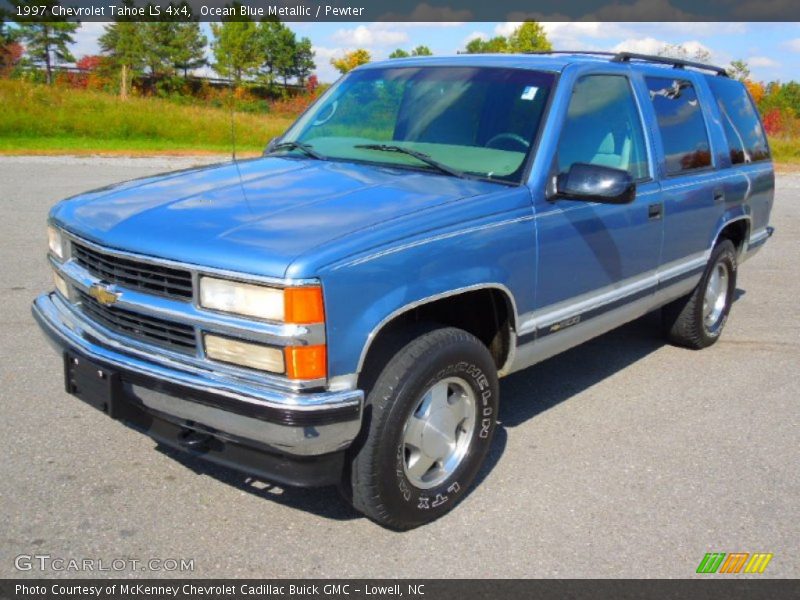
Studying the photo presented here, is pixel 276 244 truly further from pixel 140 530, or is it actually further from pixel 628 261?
pixel 628 261

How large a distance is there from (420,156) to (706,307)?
2.99m

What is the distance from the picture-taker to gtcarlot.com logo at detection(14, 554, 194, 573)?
10.1 ft

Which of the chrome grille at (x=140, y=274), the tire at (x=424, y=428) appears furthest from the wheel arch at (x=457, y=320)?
the chrome grille at (x=140, y=274)

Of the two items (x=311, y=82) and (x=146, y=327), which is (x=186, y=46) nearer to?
(x=311, y=82)

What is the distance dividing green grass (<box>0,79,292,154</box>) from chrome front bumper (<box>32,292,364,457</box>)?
63.9 ft

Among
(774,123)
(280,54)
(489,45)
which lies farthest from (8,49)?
(774,123)

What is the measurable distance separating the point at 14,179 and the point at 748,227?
12169 mm

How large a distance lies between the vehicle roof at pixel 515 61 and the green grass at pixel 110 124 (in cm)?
1782

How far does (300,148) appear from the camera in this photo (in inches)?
179

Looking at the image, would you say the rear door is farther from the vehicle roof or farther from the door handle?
the vehicle roof

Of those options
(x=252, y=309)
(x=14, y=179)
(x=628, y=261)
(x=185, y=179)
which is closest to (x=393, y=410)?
(x=252, y=309)

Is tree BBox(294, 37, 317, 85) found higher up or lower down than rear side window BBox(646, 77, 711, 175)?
higher up

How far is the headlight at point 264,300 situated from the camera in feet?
9.13

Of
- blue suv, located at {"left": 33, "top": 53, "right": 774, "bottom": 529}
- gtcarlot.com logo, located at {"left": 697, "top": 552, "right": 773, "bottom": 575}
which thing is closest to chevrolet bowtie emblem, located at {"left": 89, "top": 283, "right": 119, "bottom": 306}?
blue suv, located at {"left": 33, "top": 53, "right": 774, "bottom": 529}
